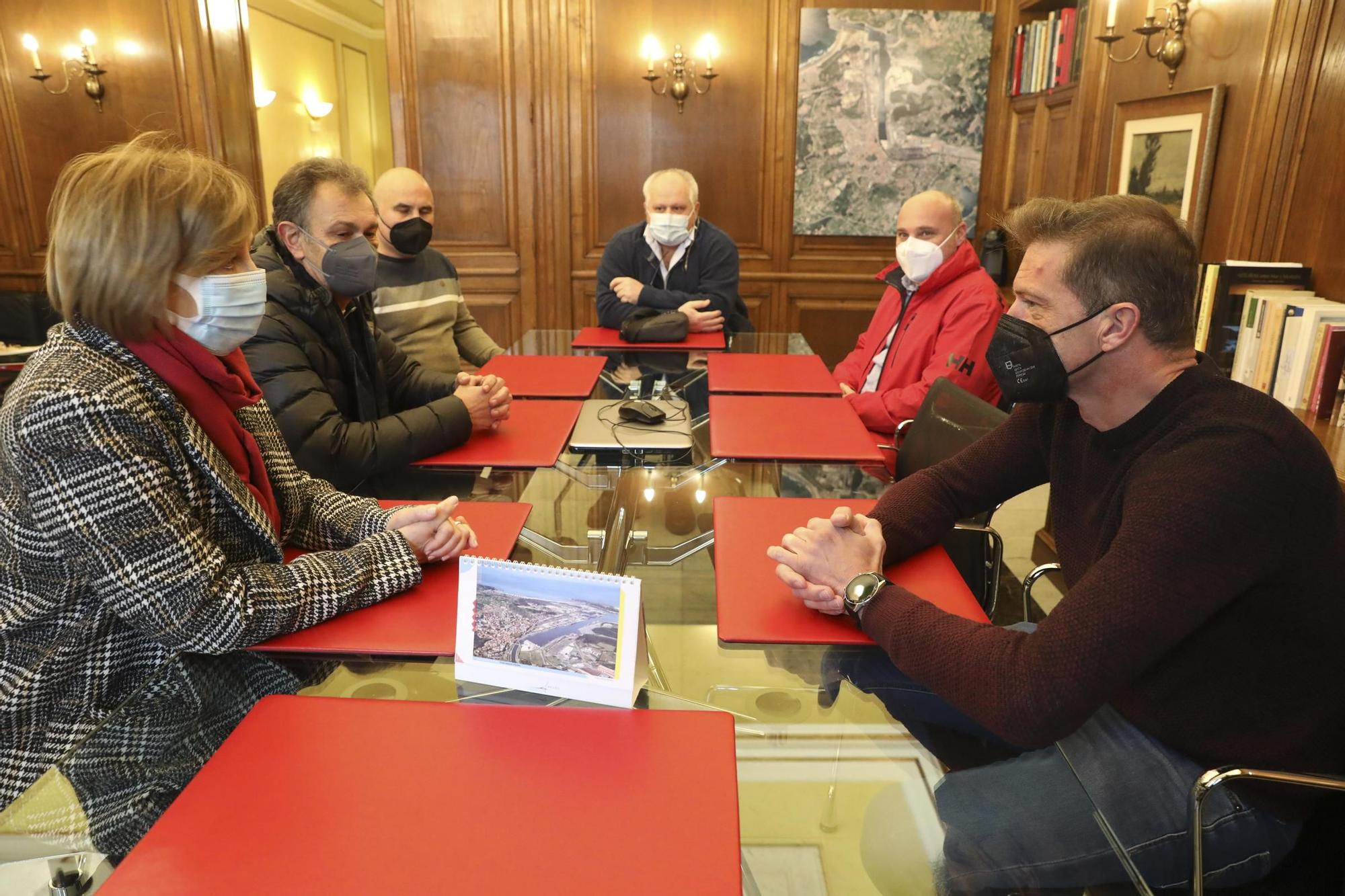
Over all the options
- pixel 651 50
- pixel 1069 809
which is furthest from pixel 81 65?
pixel 1069 809

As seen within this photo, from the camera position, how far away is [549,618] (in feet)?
3.56

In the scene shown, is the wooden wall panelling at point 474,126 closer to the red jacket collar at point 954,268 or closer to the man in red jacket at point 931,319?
the man in red jacket at point 931,319

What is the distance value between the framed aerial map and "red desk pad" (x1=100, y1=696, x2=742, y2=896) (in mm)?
4531

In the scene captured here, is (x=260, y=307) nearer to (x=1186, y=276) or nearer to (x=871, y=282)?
(x=1186, y=276)

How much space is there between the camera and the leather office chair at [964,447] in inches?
78.0

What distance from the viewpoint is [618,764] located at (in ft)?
3.21

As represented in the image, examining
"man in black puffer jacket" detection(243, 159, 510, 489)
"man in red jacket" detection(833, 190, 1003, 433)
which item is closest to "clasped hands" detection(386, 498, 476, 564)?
"man in black puffer jacket" detection(243, 159, 510, 489)

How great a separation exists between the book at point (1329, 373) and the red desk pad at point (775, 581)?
141 cm

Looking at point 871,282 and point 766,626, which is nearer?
point 766,626

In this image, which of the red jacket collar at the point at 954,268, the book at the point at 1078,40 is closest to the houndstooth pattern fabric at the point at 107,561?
the red jacket collar at the point at 954,268

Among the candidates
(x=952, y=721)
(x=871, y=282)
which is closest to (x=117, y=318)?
(x=952, y=721)

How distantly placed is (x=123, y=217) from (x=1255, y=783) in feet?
5.20

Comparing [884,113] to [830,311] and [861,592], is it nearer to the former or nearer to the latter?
[830,311]

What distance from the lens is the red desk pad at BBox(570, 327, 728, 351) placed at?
3342mm
